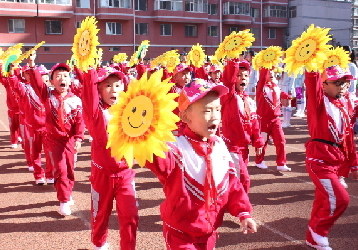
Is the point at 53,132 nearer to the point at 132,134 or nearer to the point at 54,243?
the point at 54,243

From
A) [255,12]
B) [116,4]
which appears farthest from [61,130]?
[255,12]

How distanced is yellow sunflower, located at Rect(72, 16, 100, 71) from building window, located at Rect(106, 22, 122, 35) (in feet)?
128

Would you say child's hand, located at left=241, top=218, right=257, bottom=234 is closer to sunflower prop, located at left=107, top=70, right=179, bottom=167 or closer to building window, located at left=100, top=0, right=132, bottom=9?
sunflower prop, located at left=107, top=70, right=179, bottom=167

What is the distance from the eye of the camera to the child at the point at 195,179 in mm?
3074

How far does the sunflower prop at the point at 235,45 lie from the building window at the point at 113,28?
Result: 37188 millimetres

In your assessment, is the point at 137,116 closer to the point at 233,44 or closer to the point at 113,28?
the point at 233,44

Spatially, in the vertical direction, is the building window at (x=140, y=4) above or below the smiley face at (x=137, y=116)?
above

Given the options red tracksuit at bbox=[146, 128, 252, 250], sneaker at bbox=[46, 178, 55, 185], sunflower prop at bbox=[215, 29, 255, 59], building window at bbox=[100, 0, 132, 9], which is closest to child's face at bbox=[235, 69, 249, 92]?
sunflower prop at bbox=[215, 29, 255, 59]

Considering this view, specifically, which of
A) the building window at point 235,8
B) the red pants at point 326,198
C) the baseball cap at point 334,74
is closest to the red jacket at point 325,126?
the red pants at point 326,198

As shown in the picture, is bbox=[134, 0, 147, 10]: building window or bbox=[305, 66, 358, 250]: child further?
bbox=[134, 0, 147, 10]: building window

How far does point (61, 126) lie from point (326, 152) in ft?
12.4

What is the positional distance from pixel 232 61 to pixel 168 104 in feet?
12.6

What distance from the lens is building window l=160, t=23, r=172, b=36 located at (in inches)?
1778

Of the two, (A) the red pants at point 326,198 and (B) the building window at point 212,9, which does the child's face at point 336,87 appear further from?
(B) the building window at point 212,9
